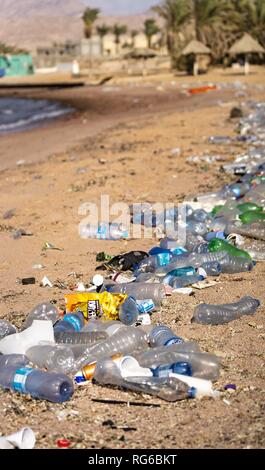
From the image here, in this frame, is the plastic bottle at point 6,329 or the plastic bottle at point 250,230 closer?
the plastic bottle at point 6,329

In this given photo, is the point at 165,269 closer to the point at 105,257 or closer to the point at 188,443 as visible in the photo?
the point at 105,257

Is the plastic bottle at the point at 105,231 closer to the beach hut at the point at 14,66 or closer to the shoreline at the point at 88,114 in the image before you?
the shoreline at the point at 88,114

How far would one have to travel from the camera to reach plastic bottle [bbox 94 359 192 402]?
3613 mm

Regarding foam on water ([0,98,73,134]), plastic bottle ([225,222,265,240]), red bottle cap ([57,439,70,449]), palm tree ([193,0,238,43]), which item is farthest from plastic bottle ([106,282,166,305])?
palm tree ([193,0,238,43])

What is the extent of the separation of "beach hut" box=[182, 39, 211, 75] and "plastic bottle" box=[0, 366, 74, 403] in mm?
37394

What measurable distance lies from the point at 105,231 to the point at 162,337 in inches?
111

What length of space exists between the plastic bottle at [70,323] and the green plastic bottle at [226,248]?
1647 millimetres

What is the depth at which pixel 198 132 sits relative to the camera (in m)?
14.7

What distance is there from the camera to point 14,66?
6406 cm

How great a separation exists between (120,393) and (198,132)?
37.6 ft

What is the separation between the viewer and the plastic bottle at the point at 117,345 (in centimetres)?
398

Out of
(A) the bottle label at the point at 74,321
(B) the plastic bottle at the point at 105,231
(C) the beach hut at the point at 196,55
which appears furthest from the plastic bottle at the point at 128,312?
(C) the beach hut at the point at 196,55

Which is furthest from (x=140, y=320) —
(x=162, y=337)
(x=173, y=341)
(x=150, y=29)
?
(x=150, y=29)

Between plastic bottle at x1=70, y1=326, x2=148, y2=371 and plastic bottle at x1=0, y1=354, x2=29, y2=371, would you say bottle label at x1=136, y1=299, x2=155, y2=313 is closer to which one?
plastic bottle at x1=70, y1=326, x2=148, y2=371
